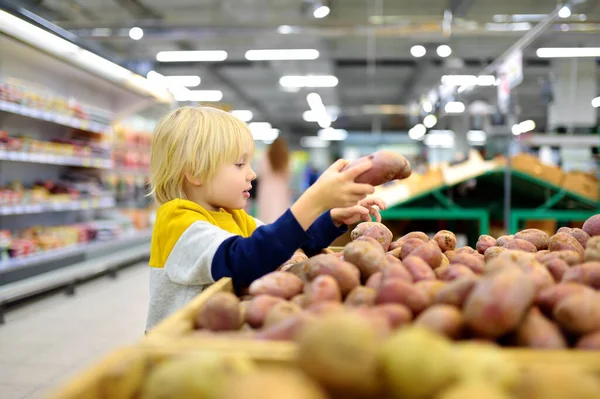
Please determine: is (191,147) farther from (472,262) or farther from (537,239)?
(537,239)

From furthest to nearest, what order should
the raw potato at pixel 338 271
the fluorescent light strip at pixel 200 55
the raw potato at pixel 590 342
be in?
the fluorescent light strip at pixel 200 55
the raw potato at pixel 338 271
the raw potato at pixel 590 342

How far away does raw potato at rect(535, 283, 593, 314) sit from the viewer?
89 centimetres

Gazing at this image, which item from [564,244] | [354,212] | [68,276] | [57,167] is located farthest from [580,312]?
[57,167]

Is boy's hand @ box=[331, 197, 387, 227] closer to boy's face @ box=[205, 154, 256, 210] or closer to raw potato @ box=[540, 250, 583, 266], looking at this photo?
boy's face @ box=[205, 154, 256, 210]

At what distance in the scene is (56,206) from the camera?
17.0ft

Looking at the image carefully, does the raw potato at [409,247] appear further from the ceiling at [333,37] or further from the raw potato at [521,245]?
the ceiling at [333,37]

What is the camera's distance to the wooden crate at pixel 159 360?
0.68 metres

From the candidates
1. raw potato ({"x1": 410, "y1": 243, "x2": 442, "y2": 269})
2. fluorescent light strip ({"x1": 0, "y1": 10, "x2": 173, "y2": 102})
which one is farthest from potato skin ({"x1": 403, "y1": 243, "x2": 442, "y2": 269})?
fluorescent light strip ({"x1": 0, "y1": 10, "x2": 173, "y2": 102})

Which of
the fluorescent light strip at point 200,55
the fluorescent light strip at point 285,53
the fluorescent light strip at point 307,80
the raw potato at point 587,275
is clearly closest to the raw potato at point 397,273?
the raw potato at point 587,275

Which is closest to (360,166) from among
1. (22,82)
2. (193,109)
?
(193,109)

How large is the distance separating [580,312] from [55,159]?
5.31m

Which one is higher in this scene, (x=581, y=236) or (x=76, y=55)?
(x=76, y=55)

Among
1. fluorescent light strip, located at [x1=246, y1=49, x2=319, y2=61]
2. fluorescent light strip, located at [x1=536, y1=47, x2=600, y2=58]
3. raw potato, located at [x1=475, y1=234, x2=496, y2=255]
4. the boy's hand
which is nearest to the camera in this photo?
raw potato, located at [x1=475, y1=234, x2=496, y2=255]

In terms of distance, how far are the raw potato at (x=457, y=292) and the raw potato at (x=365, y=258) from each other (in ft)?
0.89
